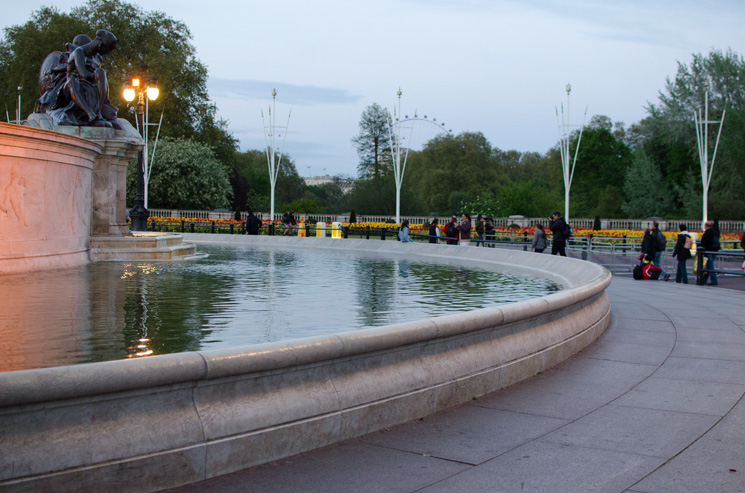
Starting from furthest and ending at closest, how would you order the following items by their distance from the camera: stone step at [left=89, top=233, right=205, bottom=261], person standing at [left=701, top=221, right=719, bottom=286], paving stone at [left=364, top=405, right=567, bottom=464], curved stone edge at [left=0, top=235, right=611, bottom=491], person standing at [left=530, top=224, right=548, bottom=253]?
1. person standing at [left=530, top=224, right=548, bottom=253]
2. person standing at [left=701, top=221, right=719, bottom=286]
3. stone step at [left=89, top=233, right=205, bottom=261]
4. paving stone at [left=364, top=405, right=567, bottom=464]
5. curved stone edge at [left=0, top=235, right=611, bottom=491]

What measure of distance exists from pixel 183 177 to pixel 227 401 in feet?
200

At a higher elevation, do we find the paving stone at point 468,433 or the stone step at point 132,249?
the stone step at point 132,249

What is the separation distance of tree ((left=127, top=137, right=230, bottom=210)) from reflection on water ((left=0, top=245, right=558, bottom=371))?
4800 centimetres

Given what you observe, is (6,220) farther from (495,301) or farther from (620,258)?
(620,258)

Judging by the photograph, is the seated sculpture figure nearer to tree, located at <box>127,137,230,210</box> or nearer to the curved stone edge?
the curved stone edge

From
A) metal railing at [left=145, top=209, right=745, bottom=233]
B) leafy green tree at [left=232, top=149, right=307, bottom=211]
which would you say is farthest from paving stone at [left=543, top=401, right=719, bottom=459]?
leafy green tree at [left=232, top=149, right=307, bottom=211]

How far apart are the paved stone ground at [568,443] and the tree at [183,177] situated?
190 feet

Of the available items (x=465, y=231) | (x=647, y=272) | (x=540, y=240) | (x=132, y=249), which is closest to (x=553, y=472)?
(x=132, y=249)

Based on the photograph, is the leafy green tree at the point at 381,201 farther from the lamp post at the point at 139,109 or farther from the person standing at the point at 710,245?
the person standing at the point at 710,245

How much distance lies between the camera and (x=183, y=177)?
206 feet

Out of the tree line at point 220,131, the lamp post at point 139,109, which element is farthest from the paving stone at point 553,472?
the tree line at point 220,131

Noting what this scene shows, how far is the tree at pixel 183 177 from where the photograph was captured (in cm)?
6181

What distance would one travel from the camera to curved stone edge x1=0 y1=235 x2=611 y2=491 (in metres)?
3.29

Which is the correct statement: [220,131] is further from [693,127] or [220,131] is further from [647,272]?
[647,272]
